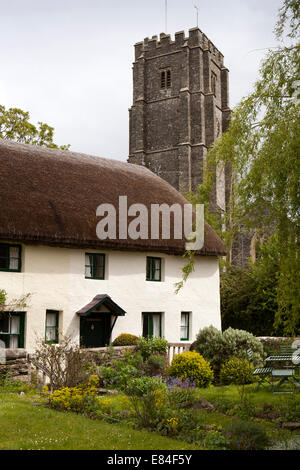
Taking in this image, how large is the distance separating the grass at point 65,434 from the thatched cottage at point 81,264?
6.12 meters

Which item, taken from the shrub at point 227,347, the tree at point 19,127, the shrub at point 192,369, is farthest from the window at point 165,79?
the shrub at point 192,369

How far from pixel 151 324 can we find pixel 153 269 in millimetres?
2198

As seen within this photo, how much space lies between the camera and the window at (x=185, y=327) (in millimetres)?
19891

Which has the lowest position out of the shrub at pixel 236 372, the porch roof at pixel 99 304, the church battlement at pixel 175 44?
the shrub at pixel 236 372

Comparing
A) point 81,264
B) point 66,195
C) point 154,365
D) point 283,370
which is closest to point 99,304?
point 81,264

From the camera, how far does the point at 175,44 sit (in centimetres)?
4938

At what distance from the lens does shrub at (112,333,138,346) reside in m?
17.1

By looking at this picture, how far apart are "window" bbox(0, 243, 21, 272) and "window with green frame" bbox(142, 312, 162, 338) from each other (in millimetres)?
5566

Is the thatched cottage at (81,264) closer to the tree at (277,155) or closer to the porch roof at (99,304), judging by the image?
the porch roof at (99,304)

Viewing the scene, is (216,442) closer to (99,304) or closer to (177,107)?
(99,304)

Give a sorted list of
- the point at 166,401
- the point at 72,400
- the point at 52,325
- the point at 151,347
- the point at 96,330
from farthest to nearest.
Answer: the point at 96,330 → the point at 52,325 → the point at 151,347 → the point at 72,400 → the point at 166,401

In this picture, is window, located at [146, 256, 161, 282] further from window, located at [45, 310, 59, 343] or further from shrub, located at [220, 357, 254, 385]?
shrub, located at [220, 357, 254, 385]

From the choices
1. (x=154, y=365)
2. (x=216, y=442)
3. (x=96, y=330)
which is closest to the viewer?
(x=216, y=442)
